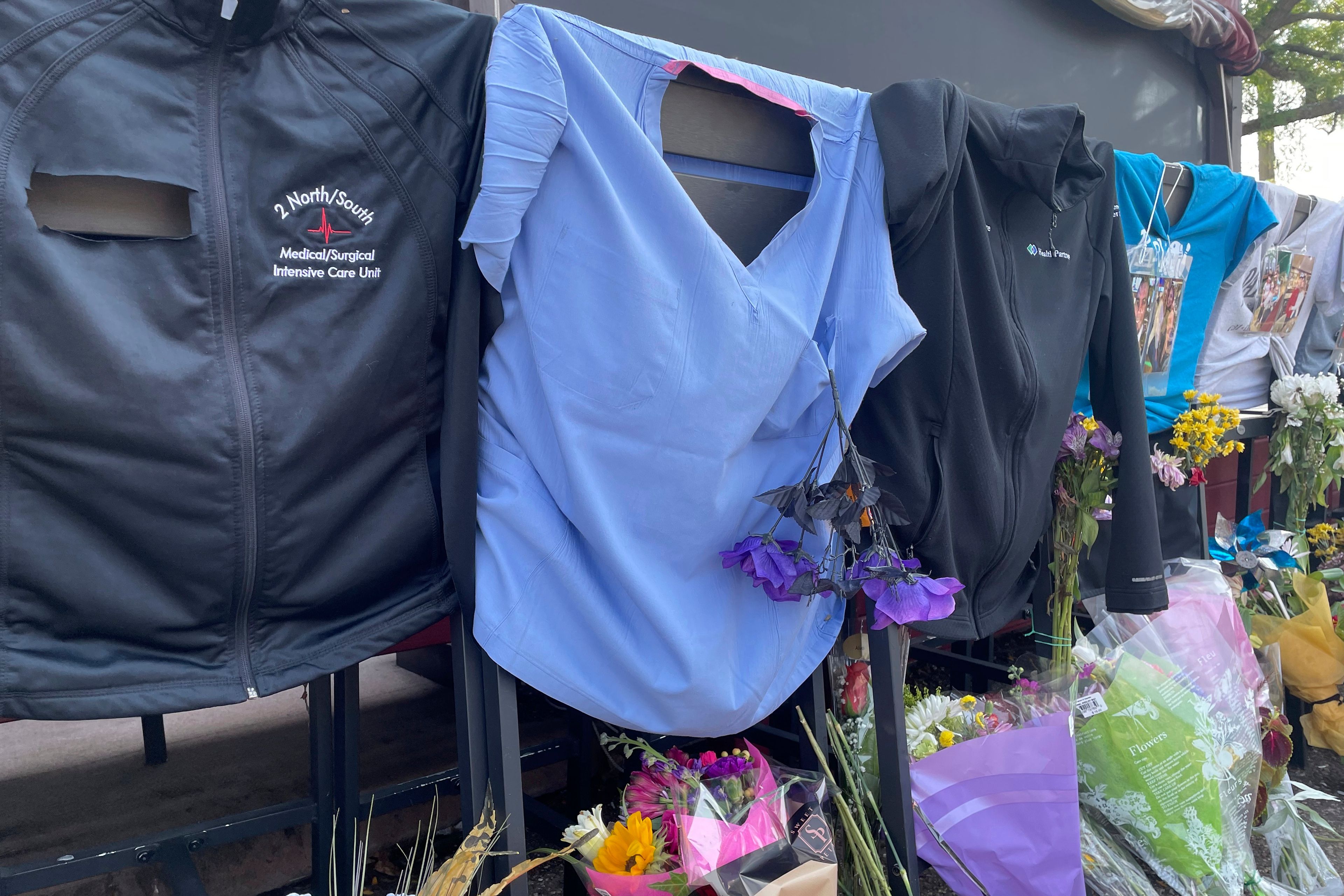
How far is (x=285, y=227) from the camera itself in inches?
45.4

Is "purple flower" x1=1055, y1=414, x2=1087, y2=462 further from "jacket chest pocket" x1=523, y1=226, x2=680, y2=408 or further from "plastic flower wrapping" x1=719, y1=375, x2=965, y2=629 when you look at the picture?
"jacket chest pocket" x1=523, y1=226, x2=680, y2=408

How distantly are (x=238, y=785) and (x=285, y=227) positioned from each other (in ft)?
4.94

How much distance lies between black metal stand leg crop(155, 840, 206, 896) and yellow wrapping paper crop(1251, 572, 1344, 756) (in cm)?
285

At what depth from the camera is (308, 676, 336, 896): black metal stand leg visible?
61.4 inches

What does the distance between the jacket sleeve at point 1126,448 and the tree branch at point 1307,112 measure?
5736 millimetres

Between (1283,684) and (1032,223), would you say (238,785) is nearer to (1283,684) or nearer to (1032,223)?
(1032,223)

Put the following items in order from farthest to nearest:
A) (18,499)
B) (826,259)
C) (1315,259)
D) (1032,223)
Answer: (1315,259), (1032,223), (826,259), (18,499)

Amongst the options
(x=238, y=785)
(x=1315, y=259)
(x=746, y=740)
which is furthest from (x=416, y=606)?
(x=1315, y=259)

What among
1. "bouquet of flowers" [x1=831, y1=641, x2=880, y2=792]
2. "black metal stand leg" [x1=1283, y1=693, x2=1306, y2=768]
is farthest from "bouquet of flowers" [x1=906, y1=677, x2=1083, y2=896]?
"black metal stand leg" [x1=1283, y1=693, x2=1306, y2=768]

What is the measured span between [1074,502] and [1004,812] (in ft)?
2.49

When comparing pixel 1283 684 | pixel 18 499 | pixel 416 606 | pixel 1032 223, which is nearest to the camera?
pixel 18 499

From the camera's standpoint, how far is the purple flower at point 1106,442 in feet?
6.50

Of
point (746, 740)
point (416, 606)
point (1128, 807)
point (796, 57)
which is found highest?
point (796, 57)

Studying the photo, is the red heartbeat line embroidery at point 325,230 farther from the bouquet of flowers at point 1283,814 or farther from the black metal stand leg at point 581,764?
the bouquet of flowers at point 1283,814
